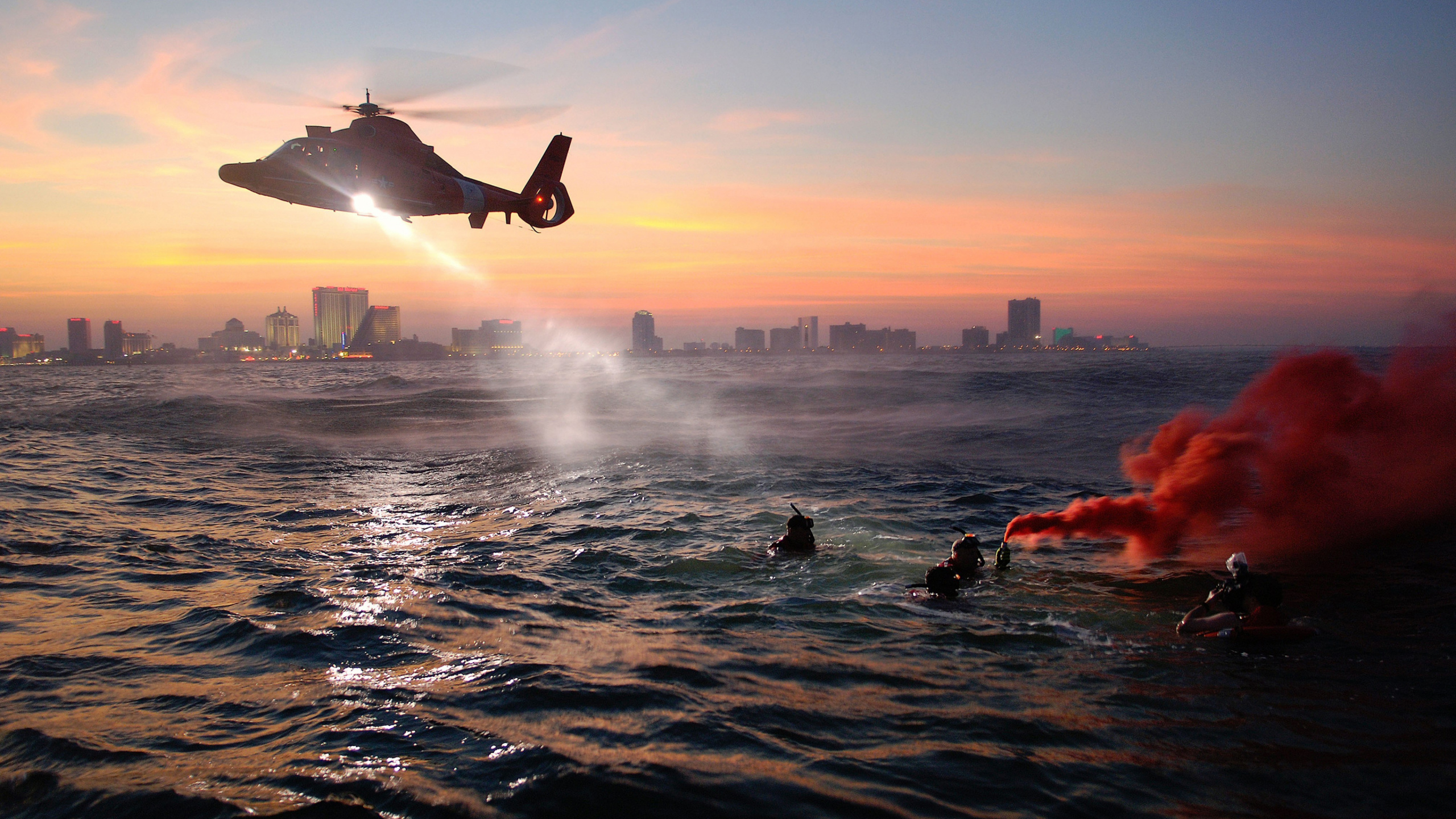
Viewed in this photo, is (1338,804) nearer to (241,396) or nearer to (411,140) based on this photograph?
(411,140)

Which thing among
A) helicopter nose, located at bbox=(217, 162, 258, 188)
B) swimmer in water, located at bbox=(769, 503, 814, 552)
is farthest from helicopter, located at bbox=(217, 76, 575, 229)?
swimmer in water, located at bbox=(769, 503, 814, 552)

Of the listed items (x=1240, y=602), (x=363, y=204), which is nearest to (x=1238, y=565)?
(x=1240, y=602)

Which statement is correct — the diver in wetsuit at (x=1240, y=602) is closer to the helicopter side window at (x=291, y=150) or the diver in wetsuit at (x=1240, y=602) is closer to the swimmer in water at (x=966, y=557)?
the swimmer in water at (x=966, y=557)

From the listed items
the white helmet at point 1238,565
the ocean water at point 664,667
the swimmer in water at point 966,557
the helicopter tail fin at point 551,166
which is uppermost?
the helicopter tail fin at point 551,166

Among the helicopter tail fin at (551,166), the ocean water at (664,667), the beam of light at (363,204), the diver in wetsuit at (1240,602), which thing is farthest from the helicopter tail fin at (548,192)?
the diver in wetsuit at (1240,602)

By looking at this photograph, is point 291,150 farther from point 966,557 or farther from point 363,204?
point 966,557

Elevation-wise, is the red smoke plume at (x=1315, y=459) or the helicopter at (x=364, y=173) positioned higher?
the helicopter at (x=364, y=173)
